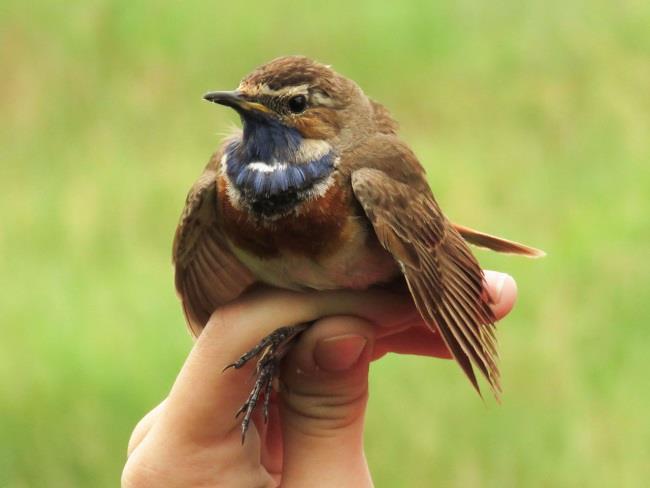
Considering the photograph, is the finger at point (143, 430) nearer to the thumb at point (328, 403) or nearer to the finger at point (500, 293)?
the thumb at point (328, 403)

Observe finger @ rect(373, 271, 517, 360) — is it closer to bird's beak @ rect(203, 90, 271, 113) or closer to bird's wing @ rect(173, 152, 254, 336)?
bird's wing @ rect(173, 152, 254, 336)

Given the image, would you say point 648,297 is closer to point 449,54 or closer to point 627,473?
point 627,473

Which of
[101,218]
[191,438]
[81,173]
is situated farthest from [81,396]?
[191,438]

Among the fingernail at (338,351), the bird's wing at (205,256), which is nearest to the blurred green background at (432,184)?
the bird's wing at (205,256)

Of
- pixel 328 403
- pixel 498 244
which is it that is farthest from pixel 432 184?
pixel 328 403

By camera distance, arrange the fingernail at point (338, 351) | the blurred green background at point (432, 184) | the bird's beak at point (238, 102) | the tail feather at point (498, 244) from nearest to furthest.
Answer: the fingernail at point (338, 351) → the bird's beak at point (238, 102) → the tail feather at point (498, 244) → the blurred green background at point (432, 184)
